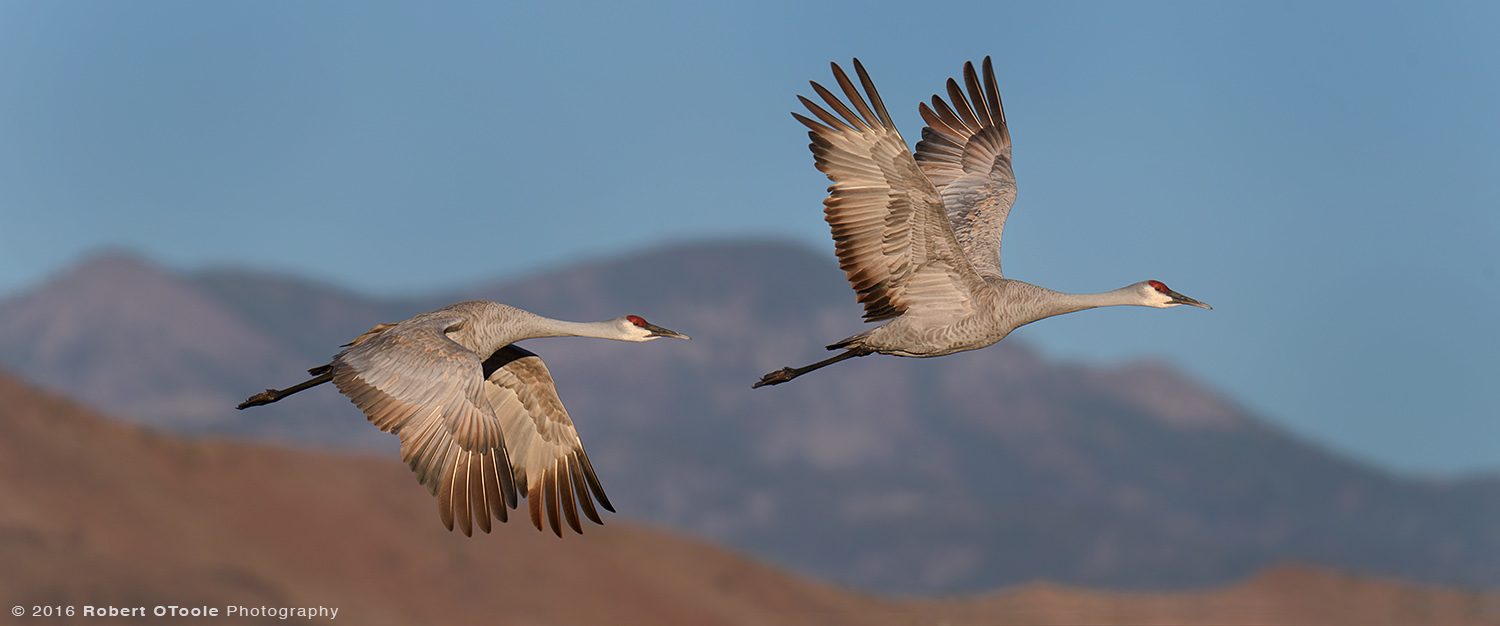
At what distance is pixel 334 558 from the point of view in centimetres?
4891

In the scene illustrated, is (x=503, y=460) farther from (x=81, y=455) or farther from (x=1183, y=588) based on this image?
(x=1183, y=588)

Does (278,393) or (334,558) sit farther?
(334,558)

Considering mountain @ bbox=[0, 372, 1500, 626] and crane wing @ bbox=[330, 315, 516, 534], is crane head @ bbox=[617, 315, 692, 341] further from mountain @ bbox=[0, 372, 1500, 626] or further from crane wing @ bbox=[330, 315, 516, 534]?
mountain @ bbox=[0, 372, 1500, 626]

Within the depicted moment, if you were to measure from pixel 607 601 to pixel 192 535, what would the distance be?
14.2m

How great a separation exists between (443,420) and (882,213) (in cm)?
424

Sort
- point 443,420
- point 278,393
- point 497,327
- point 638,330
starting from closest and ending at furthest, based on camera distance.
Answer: point 443,420 → point 497,327 → point 638,330 → point 278,393

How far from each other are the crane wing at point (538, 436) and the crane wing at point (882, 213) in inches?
112

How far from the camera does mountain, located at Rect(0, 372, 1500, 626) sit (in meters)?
45.5

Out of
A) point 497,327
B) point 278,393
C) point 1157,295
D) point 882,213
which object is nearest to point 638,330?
point 497,327

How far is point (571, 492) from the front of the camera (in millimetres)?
11875

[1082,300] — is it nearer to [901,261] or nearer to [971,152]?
[901,261]

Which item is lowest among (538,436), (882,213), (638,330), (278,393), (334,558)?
(334,558)

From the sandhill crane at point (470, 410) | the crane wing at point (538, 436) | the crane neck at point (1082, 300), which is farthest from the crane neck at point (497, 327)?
the crane neck at point (1082, 300)

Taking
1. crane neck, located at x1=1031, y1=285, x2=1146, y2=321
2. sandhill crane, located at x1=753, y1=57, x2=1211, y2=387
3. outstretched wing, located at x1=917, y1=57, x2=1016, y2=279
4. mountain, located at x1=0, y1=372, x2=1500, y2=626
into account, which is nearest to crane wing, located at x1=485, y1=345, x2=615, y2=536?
sandhill crane, located at x1=753, y1=57, x2=1211, y2=387
